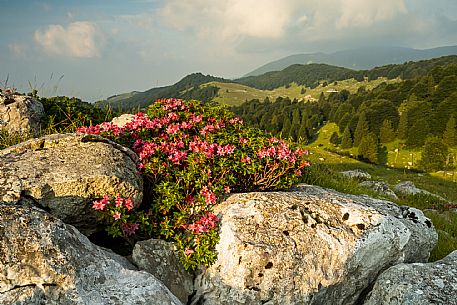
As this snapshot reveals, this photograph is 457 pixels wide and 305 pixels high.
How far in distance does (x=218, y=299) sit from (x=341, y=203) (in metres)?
3.53

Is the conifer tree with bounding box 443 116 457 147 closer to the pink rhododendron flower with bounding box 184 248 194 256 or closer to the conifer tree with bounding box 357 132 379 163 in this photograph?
the conifer tree with bounding box 357 132 379 163

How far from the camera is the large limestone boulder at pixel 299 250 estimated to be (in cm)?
594

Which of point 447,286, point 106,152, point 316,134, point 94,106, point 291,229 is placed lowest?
point 316,134

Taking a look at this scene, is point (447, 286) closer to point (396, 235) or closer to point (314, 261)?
point (396, 235)

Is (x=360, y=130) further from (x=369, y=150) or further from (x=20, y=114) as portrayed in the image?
(x=20, y=114)

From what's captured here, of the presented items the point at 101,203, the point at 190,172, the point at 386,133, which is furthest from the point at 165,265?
the point at 386,133

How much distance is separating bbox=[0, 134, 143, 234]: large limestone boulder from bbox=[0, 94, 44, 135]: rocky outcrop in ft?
20.5

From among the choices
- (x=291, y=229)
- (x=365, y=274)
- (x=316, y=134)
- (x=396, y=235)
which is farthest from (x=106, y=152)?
(x=316, y=134)

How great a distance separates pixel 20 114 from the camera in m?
12.5

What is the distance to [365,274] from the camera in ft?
23.0

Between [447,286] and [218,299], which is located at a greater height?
[218,299]

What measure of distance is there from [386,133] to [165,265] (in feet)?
518

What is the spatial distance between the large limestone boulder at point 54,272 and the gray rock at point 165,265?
1.19 meters

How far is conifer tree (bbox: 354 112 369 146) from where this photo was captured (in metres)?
153
